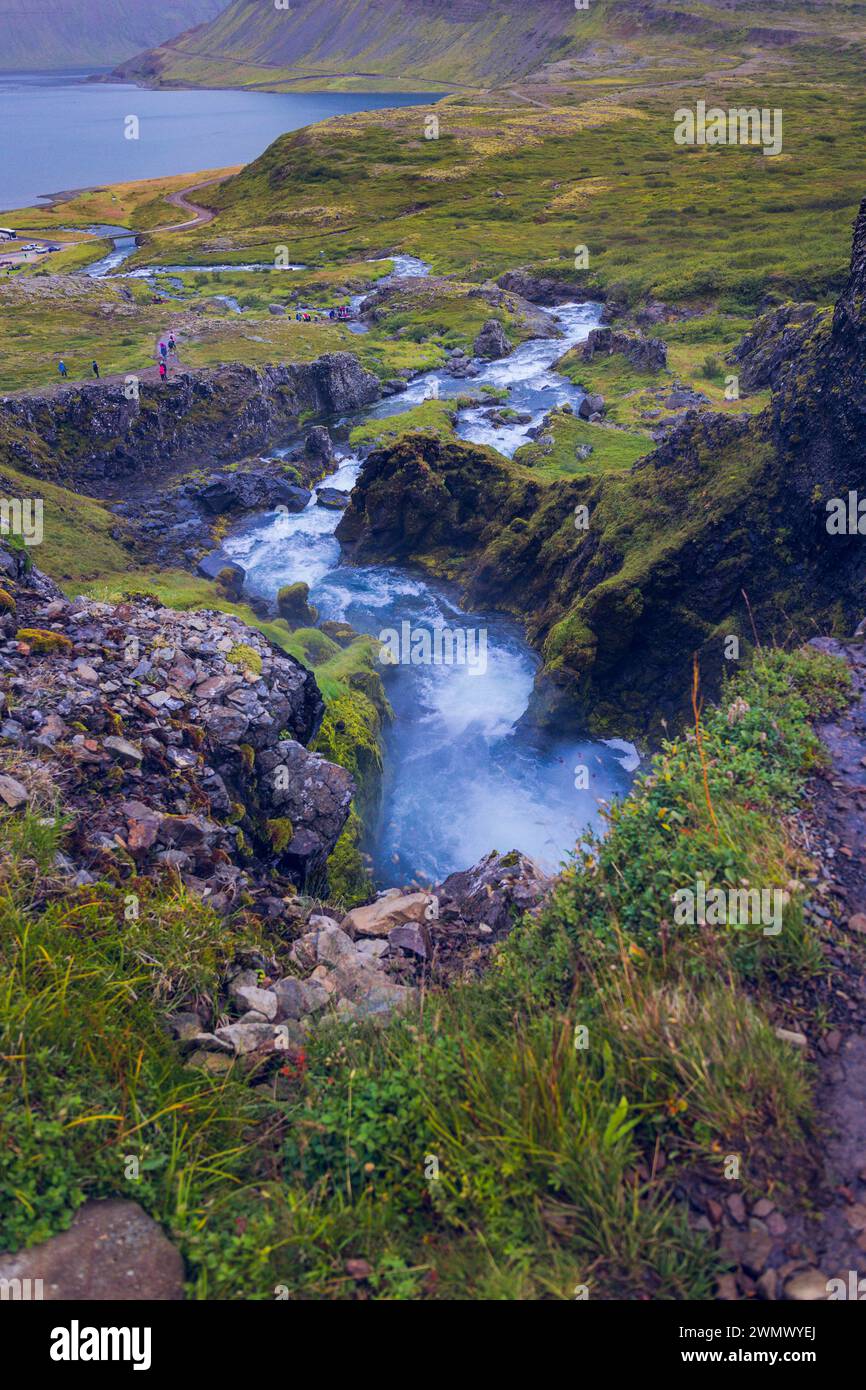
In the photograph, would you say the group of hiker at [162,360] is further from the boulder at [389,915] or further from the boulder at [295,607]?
the boulder at [389,915]

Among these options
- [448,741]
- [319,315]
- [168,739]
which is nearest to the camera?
[168,739]

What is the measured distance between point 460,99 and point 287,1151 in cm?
20999

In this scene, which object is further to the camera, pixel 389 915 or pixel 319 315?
pixel 319 315

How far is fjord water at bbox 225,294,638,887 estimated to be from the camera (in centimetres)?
1880

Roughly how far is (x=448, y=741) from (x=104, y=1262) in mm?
17698

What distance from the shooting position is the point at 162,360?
4284 centimetres

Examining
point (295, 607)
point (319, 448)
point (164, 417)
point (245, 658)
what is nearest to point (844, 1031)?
point (245, 658)

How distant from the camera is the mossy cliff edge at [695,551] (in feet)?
55.5

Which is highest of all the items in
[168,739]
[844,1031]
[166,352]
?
[166,352]

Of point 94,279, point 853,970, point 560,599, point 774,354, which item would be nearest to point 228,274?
point 94,279

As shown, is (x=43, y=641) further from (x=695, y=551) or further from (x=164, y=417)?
(x=164, y=417)

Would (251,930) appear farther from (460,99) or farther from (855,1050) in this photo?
(460,99)

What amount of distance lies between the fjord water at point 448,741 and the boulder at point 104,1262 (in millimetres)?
9685

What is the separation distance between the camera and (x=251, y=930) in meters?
9.29
